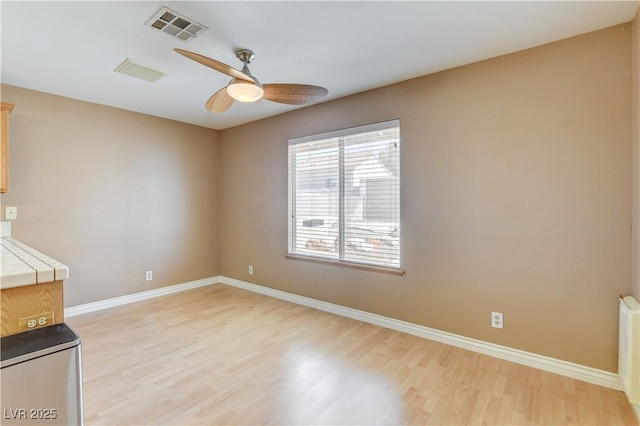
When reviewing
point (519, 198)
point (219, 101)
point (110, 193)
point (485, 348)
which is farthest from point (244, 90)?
point (485, 348)

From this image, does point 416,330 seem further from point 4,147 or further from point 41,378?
point 4,147

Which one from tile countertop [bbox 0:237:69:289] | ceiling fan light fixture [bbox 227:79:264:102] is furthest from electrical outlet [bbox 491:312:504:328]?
tile countertop [bbox 0:237:69:289]

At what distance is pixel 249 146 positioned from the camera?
4516 mm

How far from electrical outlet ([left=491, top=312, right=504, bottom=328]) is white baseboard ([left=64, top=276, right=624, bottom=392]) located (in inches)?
6.6

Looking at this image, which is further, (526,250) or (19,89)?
(19,89)

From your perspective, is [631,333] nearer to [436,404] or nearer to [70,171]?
[436,404]

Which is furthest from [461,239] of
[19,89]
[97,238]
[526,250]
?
[19,89]

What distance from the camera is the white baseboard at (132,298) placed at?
11.4ft

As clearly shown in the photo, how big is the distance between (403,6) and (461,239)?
189 centimetres

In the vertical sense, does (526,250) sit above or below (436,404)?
above

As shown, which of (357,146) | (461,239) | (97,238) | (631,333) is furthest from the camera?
(97,238)

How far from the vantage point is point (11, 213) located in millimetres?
3082

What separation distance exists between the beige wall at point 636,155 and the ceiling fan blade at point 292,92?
2.01m

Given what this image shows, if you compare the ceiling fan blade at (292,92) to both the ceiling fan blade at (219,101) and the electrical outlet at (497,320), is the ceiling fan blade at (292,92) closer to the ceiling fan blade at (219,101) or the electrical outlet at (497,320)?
the ceiling fan blade at (219,101)
